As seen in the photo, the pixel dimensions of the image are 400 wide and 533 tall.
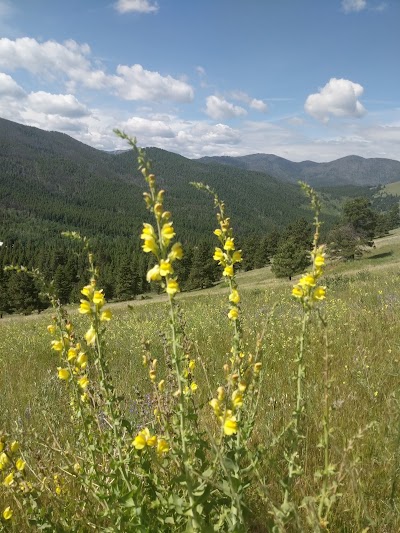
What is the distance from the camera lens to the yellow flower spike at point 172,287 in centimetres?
174

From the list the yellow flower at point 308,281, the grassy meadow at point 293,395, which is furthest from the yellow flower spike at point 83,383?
the yellow flower at point 308,281

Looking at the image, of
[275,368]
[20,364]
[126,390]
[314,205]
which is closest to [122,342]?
[20,364]

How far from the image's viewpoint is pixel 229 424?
5.90ft

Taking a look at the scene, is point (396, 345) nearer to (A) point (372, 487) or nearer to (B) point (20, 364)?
(A) point (372, 487)

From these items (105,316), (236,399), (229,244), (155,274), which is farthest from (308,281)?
(105,316)

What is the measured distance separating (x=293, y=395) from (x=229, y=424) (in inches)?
92.1

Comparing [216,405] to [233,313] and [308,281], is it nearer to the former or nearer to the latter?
[233,313]

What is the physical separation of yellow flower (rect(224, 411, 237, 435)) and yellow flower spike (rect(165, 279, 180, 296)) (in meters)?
0.62

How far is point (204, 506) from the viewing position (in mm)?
1793

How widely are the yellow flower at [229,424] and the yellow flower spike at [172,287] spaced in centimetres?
62

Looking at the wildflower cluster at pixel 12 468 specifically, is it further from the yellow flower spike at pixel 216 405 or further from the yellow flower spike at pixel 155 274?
the yellow flower spike at pixel 155 274

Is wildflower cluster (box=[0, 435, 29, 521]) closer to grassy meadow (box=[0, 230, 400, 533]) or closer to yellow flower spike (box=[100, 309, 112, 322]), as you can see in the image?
grassy meadow (box=[0, 230, 400, 533])

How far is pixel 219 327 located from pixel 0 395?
390 cm

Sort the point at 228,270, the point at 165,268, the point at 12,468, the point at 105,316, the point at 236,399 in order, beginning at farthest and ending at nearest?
the point at 228,270, the point at 12,468, the point at 105,316, the point at 236,399, the point at 165,268
